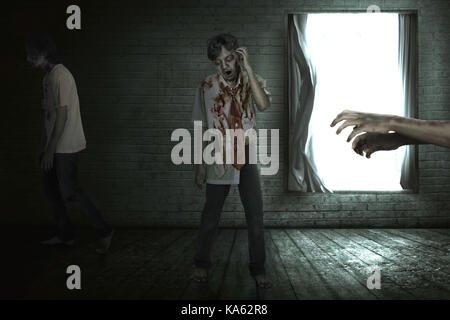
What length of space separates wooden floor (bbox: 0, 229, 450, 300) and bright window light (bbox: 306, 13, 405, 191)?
0.70m

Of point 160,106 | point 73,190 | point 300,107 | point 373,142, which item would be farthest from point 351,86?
point 373,142

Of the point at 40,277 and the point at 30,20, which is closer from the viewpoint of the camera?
the point at 40,277

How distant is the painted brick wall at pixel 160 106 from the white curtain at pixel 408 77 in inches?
3.9

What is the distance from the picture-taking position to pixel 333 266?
3.25m

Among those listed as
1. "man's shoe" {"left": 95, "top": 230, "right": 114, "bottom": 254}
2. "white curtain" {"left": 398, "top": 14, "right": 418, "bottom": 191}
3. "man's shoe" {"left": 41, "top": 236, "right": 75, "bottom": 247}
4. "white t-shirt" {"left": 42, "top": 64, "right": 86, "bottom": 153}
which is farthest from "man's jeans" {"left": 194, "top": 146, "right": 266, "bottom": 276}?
"white curtain" {"left": 398, "top": 14, "right": 418, "bottom": 191}

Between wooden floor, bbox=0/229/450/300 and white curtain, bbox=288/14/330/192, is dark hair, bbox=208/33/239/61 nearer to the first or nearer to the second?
wooden floor, bbox=0/229/450/300

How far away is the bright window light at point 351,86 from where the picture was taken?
5164mm

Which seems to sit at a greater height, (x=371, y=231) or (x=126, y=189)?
(x=126, y=189)

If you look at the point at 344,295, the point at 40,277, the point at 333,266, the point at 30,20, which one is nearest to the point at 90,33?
the point at 30,20

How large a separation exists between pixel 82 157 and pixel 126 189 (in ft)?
2.11

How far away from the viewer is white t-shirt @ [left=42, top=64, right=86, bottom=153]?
11.4 ft

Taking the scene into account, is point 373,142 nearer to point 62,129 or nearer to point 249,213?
point 249,213

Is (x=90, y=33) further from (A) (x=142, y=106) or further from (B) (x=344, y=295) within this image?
(B) (x=344, y=295)

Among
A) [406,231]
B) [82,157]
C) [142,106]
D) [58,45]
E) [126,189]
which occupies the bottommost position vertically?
[406,231]
